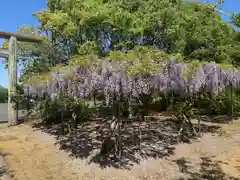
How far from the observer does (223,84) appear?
891 cm

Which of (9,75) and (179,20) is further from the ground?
(179,20)

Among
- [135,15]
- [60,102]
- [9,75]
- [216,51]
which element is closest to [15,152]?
[60,102]

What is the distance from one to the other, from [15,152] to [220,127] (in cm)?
589

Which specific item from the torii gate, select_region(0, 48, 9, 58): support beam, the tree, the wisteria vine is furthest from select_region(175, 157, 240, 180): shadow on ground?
select_region(0, 48, 9, 58): support beam

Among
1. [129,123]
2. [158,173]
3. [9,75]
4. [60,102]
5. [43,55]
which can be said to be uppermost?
[43,55]

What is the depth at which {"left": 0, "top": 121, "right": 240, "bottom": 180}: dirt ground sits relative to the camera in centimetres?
554

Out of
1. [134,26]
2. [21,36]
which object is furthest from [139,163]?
[21,36]

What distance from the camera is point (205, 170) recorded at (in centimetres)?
585

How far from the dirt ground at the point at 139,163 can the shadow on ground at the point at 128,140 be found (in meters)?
0.16

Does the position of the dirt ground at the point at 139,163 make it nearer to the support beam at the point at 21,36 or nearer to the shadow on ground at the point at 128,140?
the shadow on ground at the point at 128,140

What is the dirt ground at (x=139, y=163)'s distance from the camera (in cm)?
554

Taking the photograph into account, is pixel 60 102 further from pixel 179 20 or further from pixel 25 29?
pixel 179 20

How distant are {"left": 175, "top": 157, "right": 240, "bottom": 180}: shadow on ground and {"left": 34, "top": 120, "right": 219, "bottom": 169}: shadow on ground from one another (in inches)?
22.2

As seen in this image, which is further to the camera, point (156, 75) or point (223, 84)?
point (223, 84)
